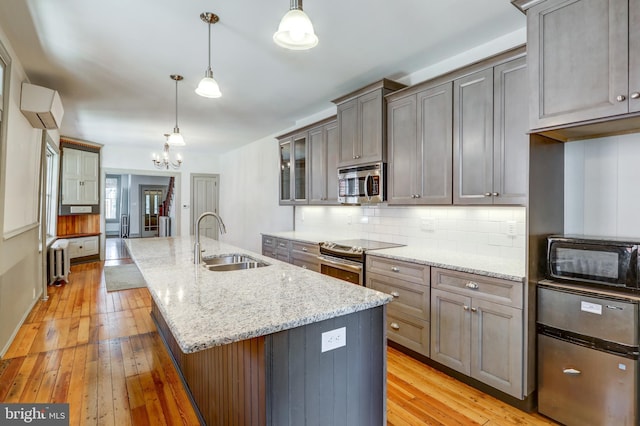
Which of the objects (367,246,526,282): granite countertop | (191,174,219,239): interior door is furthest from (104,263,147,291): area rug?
(367,246,526,282): granite countertop

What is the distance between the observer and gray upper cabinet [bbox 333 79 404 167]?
10.4 ft

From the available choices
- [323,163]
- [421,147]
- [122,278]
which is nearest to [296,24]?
[421,147]

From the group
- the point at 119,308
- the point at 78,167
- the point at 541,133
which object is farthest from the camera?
the point at 78,167

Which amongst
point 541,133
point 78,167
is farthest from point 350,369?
point 78,167

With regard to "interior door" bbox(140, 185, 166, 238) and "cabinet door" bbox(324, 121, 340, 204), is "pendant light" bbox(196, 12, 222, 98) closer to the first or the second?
"cabinet door" bbox(324, 121, 340, 204)

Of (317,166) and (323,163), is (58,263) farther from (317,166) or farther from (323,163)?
(323,163)

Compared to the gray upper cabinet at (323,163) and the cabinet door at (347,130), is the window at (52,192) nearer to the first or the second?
the gray upper cabinet at (323,163)

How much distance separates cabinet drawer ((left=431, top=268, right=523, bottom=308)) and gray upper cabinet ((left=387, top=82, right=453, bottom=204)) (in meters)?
0.64

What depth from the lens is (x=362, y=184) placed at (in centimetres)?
336

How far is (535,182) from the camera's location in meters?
2.04

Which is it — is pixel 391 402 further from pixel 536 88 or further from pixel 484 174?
pixel 536 88

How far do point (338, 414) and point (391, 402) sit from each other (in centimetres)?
97

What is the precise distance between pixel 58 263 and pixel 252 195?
3.42 metres

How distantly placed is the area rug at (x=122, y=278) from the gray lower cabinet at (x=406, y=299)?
139 inches
